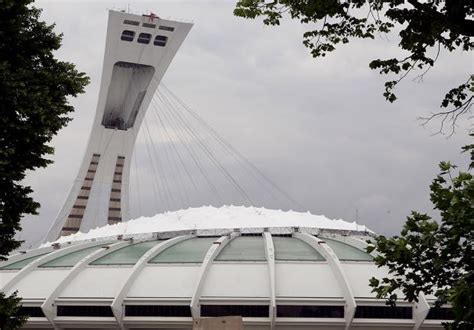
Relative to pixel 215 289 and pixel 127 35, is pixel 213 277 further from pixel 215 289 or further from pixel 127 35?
pixel 127 35

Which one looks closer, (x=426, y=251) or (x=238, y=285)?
(x=426, y=251)

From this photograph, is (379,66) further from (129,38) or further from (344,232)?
(129,38)

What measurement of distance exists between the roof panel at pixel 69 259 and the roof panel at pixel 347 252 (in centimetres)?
1459

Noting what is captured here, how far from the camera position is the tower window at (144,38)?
71375 millimetres

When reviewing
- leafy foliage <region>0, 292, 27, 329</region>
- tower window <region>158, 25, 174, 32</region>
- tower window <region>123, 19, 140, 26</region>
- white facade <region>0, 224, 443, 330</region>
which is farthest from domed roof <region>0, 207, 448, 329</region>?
tower window <region>158, 25, 174, 32</region>

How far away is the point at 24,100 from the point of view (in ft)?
55.2

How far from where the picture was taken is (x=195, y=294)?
105 ft

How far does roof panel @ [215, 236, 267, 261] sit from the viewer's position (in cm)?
3598

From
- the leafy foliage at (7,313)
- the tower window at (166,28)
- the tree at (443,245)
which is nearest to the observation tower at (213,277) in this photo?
the leafy foliage at (7,313)

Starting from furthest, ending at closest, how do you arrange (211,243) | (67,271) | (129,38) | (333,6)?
(129,38)
(211,243)
(67,271)
(333,6)

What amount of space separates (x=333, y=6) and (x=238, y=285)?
22.4m

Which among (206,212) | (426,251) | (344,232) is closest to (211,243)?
(206,212)

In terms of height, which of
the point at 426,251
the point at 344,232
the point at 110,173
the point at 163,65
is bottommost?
the point at 426,251

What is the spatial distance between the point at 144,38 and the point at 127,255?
38.2 metres
